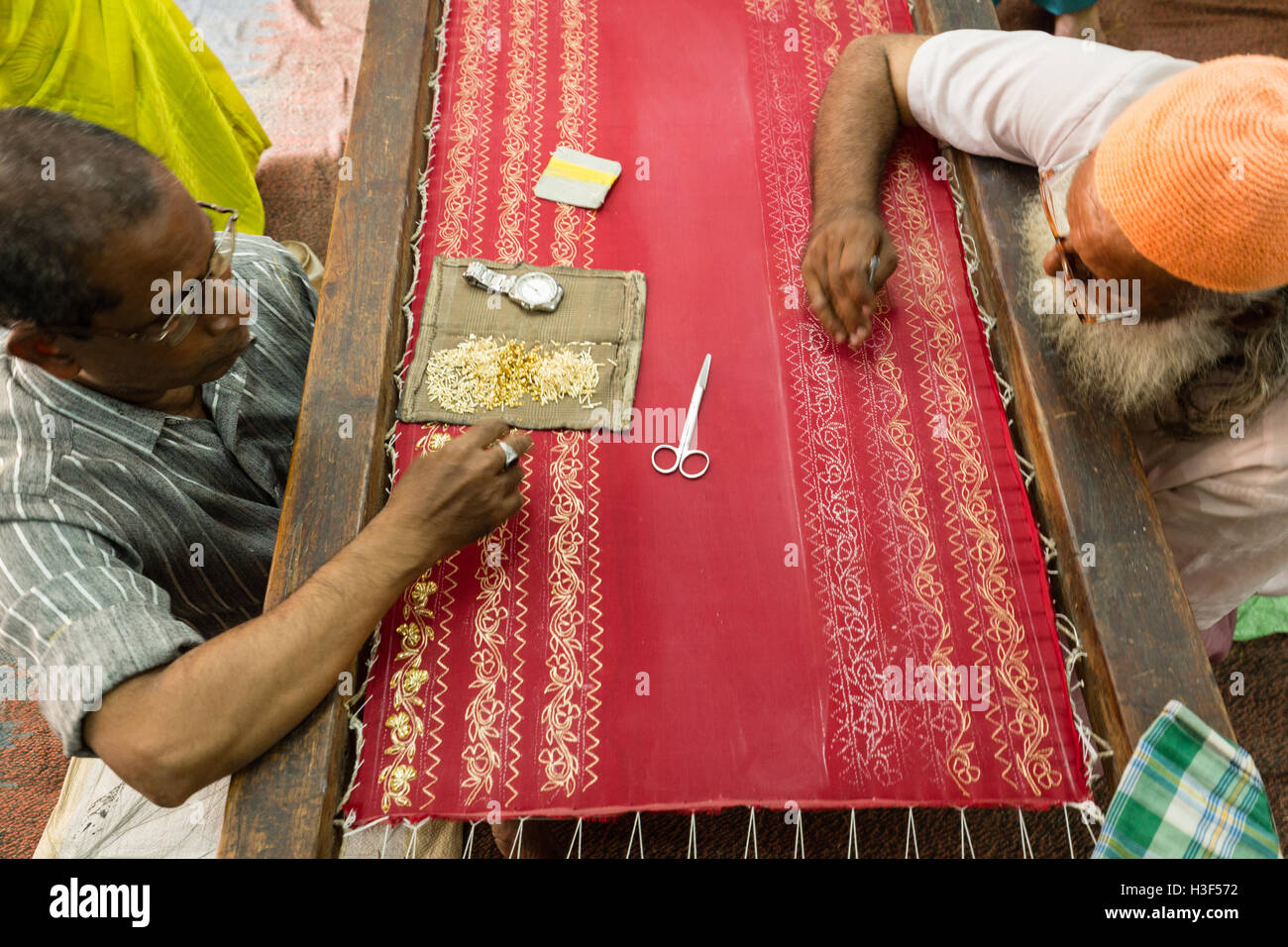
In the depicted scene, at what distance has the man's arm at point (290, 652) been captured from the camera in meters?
1.07

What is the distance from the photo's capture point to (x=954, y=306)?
1578 millimetres

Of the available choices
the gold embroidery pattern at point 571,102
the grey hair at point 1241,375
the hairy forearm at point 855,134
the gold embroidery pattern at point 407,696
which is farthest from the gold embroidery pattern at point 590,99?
the grey hair at point 1241,375

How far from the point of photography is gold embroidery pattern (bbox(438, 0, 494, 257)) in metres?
1.61

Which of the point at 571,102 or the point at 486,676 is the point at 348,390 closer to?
Answer: the point at 486,676

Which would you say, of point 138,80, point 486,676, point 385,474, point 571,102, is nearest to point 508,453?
point 385,474

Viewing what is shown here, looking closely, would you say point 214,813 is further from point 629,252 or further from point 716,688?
point 629,252

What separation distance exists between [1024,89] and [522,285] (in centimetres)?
107

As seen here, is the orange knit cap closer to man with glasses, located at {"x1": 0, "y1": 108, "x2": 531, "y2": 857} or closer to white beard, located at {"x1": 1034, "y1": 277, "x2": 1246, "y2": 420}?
white beard, located at {"x1": 1034, "y1": 277, "x2": 1246, "y2": 420}

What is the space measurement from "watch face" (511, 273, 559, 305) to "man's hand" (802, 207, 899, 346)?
489 millimetres

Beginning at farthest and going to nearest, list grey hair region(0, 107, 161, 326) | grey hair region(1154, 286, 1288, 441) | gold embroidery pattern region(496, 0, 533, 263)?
gold embroidery pattern region(496, 0, 533, 263) < grey hair region(1154, 286, 1288, 441) < grey hair region(0, 107, 161, 326)

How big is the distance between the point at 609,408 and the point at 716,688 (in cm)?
52

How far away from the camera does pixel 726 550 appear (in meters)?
1.33

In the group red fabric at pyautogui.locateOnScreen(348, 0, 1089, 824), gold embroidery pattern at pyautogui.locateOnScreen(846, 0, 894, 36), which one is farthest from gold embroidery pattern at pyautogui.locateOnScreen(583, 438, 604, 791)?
gold embroidery pattern at pyautogui.locateOnScreen(846, 0, 894, 36)

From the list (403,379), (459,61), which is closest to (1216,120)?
(403,379)
